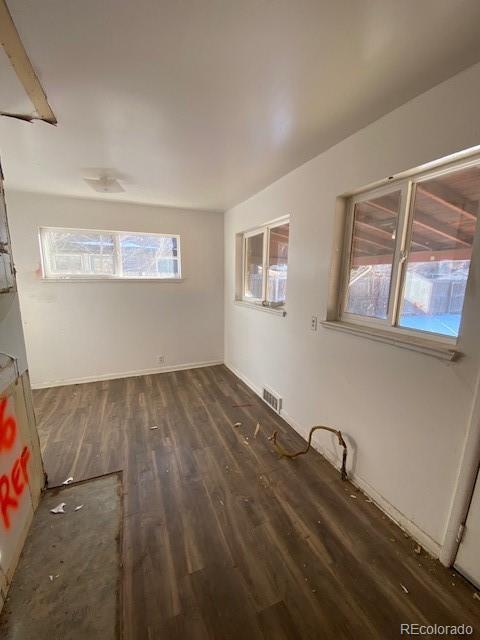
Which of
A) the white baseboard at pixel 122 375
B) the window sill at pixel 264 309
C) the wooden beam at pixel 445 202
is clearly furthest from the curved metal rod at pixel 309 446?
the white baseboard at pixel 122 375

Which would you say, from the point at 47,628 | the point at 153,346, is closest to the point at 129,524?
the point at 47,628

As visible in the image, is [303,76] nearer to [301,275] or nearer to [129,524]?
[301,275]

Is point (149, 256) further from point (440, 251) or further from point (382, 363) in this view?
point (440, 251)

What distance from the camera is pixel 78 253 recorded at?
327 cm

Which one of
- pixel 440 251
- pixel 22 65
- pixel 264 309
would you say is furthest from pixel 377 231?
pixel 22 65

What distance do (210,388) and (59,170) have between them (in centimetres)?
276

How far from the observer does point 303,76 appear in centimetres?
118

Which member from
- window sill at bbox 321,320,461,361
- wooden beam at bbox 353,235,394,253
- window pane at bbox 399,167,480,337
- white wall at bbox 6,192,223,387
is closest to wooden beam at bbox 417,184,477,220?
window pane at bbox 399,167,480,337

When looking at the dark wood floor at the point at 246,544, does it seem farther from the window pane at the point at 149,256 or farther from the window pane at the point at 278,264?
the window pane at the point at 149,256

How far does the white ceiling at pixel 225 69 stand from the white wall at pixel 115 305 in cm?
127

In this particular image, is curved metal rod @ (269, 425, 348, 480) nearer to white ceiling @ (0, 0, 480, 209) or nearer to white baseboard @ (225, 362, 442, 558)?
white baseboard @ (225, 362, 442, 558)

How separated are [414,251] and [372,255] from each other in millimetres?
282

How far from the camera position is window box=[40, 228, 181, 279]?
10.5 feet

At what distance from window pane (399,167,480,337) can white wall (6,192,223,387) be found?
2.82 m
